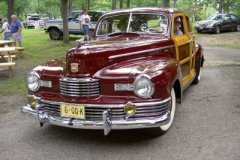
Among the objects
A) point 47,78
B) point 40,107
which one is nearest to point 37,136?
point 40,107

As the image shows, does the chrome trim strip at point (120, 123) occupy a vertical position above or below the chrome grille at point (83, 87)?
below

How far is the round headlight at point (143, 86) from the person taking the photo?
4.72 m

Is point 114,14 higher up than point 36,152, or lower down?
higher up

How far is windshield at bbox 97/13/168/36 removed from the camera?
6445 mm

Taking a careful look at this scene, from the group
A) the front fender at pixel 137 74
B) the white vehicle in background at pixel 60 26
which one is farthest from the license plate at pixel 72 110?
the white vehicle in background at pixel 60 26

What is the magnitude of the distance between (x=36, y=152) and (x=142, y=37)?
2.56 metres

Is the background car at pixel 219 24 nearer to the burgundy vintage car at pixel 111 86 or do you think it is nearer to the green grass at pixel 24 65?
the green grass at pixel 24 65

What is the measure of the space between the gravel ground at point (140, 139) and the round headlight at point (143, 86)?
78 cm

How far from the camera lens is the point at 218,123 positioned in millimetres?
5816

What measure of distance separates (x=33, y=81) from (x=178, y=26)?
9.78 feet

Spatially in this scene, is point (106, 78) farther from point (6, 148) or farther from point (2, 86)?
point (2, 86)

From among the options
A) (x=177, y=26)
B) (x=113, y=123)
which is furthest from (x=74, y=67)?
(x=177, y=26)

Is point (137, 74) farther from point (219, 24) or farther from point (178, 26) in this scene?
point (219, 24)

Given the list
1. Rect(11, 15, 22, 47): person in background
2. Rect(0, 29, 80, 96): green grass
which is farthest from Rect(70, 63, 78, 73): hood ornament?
Rect(11, 15, 22, 47): person in background
